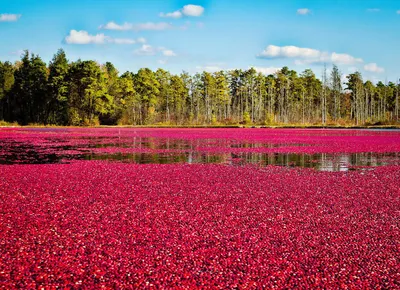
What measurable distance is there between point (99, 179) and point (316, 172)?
8.66 meters

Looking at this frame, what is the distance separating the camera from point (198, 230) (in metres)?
7.90

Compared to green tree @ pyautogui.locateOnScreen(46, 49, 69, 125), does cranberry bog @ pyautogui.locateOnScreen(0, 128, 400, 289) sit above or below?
below

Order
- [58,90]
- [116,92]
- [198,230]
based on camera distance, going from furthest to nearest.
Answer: [116,92], [58,90], [198,230]

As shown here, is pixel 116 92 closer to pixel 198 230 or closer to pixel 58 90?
pixel 58 90

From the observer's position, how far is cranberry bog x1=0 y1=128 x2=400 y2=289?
570cm

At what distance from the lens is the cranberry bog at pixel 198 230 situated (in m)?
5.70

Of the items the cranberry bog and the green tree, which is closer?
the cranberry bog

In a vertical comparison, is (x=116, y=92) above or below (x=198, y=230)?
above

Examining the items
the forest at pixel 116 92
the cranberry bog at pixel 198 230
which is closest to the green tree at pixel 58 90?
the forest at pixel 116 92

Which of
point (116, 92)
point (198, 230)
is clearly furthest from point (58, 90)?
point (198, 230)

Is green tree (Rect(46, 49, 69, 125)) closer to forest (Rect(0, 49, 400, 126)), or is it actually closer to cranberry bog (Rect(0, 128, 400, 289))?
forest (Rect(0, 49, 400, 126))

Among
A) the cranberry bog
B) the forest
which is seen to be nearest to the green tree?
the forest

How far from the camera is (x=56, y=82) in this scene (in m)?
78.0

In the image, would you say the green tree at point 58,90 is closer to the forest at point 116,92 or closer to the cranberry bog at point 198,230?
the forest at point 116,92
